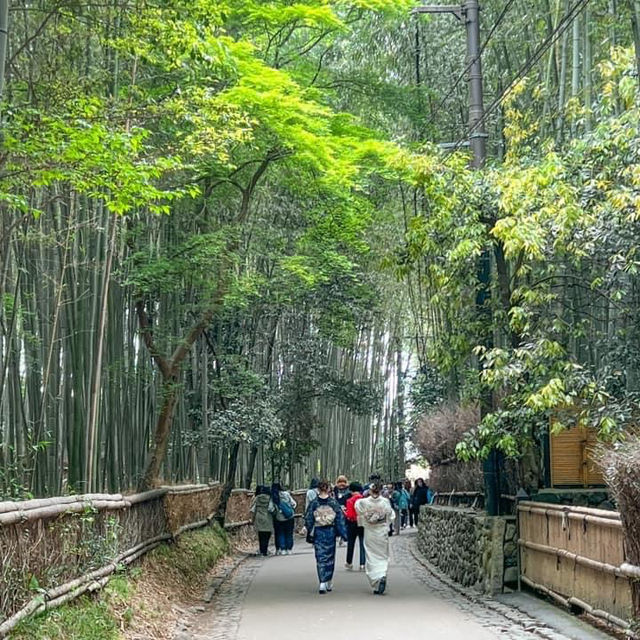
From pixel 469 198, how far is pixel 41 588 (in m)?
5.91

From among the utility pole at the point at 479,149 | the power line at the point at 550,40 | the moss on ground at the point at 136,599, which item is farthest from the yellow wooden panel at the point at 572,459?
the moss on ground at the point at 136,599

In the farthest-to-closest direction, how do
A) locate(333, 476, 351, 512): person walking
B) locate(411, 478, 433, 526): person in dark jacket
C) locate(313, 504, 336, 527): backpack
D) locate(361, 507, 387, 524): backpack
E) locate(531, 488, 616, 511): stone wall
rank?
locate(411, 478, 433, 526): person in dark jacket
locate(333, 476, 351, 512): person walking
locate(313, 504, 336, 527): backpack
locate(361, 507, 387, 524): backpack
locate(531, 488, 616, 511): stone wall

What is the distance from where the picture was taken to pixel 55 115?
6.41m

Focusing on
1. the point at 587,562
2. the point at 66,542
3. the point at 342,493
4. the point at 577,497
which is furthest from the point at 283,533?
the point at 66,542

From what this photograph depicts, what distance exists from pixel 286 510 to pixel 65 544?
33.8ft

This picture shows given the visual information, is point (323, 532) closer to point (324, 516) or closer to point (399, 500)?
point (324, 516)

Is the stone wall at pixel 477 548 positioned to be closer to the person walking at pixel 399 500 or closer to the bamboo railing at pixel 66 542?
the bamboo railing at pixel 66 542

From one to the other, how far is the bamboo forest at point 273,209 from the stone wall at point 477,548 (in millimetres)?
727

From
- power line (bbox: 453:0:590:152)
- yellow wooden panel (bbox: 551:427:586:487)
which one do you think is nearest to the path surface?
yellow wooden panel (bbox: 551:427:586:487)

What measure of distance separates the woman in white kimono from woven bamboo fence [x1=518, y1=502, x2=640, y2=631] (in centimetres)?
143

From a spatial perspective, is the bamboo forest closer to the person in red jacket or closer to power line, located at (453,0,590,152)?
power line, located at (453,0,590,152)

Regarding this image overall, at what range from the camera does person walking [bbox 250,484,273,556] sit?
1675 centimetres

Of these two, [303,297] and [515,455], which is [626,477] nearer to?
[515,455]

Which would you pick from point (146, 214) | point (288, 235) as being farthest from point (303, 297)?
point (146, 214)
